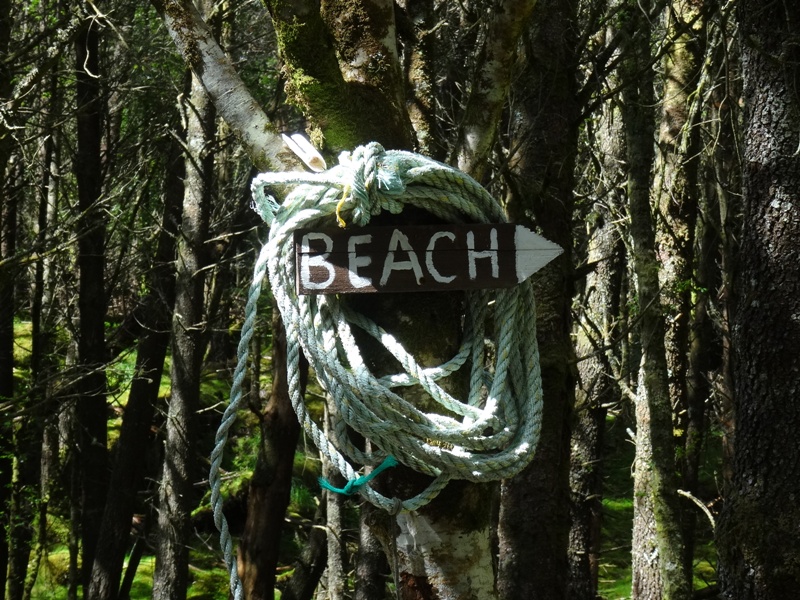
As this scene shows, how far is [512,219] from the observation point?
4.18 meters

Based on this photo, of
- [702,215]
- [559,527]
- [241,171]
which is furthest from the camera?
[241,171]

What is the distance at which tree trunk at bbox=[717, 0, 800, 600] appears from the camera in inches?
187

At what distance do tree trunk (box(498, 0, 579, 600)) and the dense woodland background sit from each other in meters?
0.02

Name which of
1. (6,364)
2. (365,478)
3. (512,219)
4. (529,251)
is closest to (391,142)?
(529,251)

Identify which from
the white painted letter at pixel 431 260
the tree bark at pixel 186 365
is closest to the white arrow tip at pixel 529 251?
the white painted letter at pixel 431 260

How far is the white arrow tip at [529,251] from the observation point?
1805 millimetres

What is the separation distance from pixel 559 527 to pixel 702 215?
4452mm

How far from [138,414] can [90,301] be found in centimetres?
119

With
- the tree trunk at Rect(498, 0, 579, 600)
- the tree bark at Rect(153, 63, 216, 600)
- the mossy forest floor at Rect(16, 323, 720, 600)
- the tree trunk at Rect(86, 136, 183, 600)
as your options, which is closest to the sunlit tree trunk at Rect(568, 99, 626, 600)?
the mossy forest floor at Rect(16, 323, 720, 600)

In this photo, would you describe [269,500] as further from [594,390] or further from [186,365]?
[594,390]

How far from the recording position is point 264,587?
243 inches

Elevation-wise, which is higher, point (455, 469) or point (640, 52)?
point (640, 52)

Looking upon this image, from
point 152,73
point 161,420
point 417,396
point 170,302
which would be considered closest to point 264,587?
point 170,302

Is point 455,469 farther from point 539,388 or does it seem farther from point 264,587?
point 264,587
